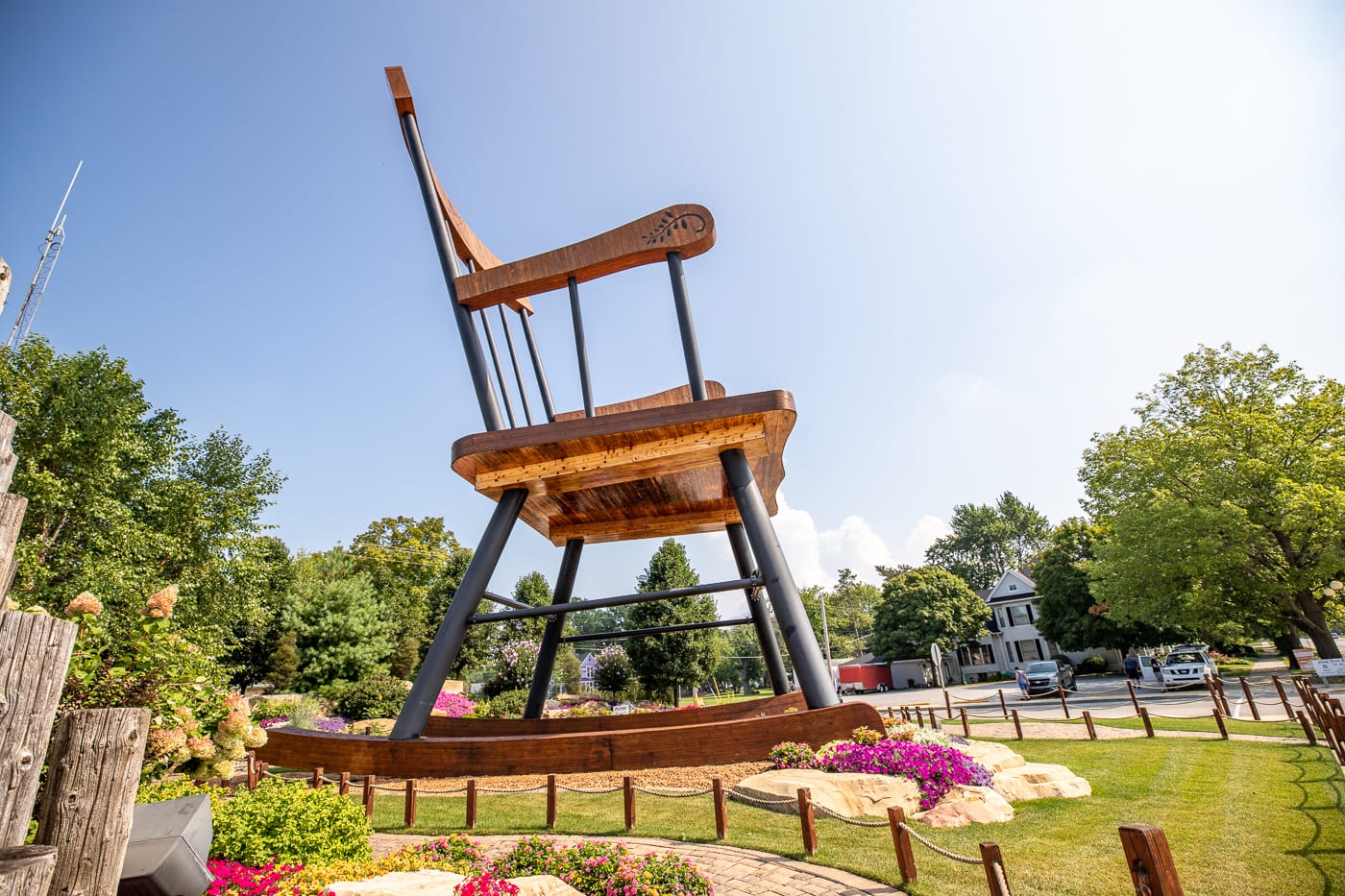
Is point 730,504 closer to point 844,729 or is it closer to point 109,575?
point 844,729

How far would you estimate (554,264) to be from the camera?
9.54 meters

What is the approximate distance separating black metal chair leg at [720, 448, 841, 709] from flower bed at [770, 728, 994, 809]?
617 mm

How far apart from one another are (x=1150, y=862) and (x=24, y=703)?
4354 mm

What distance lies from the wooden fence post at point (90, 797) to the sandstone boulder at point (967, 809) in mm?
7017

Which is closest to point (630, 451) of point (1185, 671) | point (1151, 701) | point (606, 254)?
point (606, 254)

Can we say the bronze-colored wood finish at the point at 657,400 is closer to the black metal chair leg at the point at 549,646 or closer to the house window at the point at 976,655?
the black metal chair leg at the point at 549,646

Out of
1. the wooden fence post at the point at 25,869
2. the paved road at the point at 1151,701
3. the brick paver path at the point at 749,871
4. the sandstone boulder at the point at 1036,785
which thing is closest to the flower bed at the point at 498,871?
the brick paver path at the point at 749,871

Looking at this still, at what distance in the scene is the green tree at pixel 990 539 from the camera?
229 feet

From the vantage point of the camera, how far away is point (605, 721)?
11.7 meters

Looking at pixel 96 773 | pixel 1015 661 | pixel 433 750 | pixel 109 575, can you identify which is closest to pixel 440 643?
pixel 433 750

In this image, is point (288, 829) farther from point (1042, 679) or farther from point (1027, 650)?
point (1027, 650)

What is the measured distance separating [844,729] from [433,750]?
17.8ft

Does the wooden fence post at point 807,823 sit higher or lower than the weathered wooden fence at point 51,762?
lower

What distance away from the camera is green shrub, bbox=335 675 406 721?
917 inches
